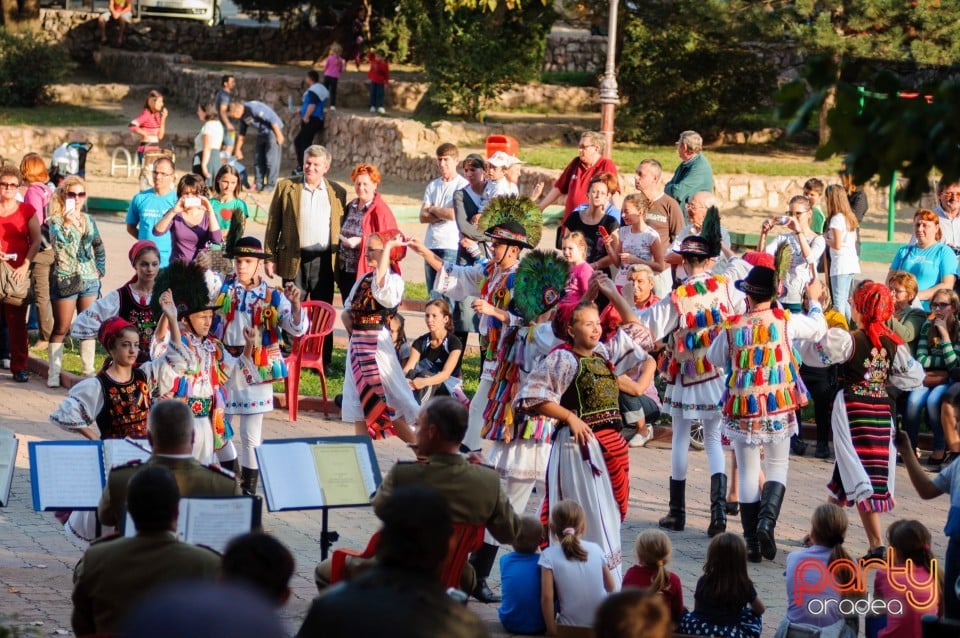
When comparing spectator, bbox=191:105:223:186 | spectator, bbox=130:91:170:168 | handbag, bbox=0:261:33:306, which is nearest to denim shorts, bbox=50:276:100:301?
handbag, bbox=0:261:33:306

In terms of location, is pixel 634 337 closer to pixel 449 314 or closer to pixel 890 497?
pixel 890 497

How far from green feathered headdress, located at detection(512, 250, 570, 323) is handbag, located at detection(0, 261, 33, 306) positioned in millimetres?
5491

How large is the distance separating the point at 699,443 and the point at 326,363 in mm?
3718

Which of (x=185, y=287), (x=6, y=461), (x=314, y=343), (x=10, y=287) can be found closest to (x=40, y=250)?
(x=10, y=287)

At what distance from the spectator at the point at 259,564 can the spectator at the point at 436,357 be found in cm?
595

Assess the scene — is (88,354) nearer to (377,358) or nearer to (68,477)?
(377,358)

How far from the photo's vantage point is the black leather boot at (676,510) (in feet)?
29.9

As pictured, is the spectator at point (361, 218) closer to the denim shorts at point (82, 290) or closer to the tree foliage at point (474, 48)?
the denim shorts at point (82, 290)

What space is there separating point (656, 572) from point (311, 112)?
70.8 feet

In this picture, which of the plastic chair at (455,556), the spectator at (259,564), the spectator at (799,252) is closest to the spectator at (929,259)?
the spectator at (799,252)

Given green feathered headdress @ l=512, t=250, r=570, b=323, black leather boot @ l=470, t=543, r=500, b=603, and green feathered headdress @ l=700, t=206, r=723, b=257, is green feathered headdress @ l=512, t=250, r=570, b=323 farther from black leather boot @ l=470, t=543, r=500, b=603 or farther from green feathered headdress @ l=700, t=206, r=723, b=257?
black leather boot @ l=470, t=543, r=500, b=603

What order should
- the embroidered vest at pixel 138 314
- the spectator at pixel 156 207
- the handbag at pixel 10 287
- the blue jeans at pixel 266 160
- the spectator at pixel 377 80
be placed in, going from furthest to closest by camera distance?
the spectator at pixel 377 80 < the blue jeans at pixel 266 160 < the spectator at pixel 156 207 < the handbag at pixel 10 287 < the embroidered vest at pixel 138 314

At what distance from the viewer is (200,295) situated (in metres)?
8.62

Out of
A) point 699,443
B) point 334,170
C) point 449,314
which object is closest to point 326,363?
point 449,314
